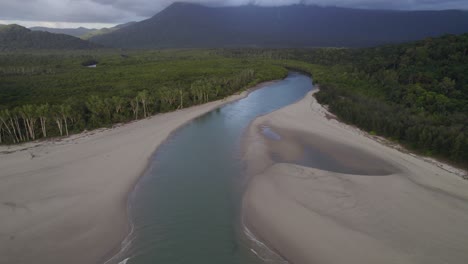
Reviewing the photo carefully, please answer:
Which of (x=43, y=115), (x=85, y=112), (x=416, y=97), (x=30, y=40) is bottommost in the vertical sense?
(x=85, y=112)

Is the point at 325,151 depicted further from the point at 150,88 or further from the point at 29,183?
the point at 150,88

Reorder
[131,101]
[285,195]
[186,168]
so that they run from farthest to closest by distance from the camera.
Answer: [131,101]
[186,168]
[285,195]

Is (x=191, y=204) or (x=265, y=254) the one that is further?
(x=191, y=204)

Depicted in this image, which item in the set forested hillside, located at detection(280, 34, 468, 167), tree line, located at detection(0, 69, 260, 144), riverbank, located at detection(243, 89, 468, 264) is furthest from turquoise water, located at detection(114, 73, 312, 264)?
forested hillside, located at detection(280, 34, 468, 167)

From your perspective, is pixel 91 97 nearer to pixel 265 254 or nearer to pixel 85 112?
pixel 85 112

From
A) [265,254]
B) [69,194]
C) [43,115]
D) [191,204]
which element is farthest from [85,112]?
[265,254]

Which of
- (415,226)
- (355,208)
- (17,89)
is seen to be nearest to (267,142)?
(355,208)

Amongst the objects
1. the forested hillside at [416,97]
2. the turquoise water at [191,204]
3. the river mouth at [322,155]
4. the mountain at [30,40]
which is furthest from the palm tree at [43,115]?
the mountain at [30,40]
